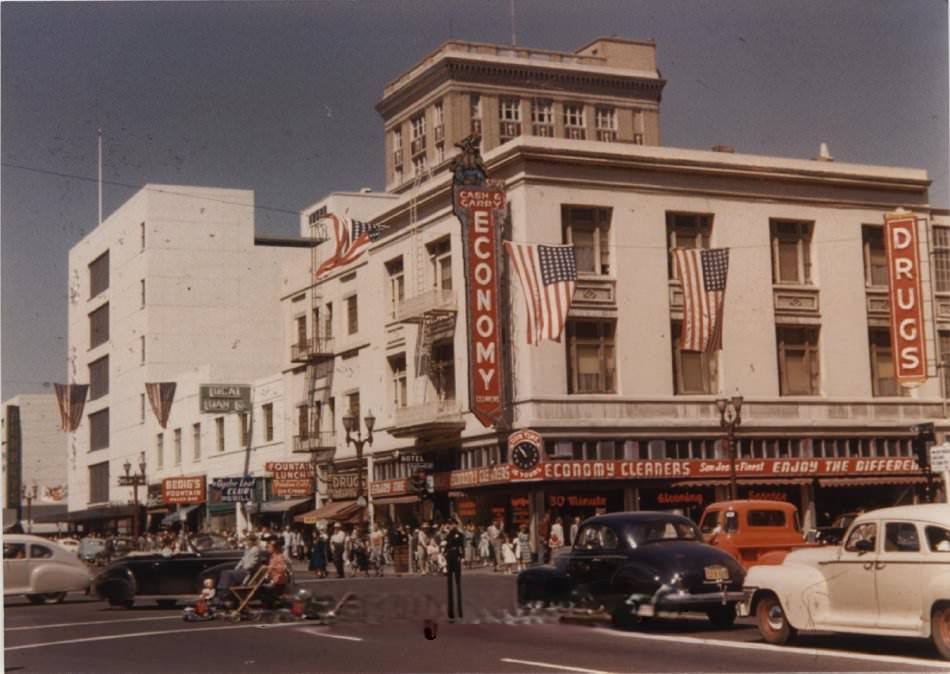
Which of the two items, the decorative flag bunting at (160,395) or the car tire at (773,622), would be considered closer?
the car tire at (773,622)

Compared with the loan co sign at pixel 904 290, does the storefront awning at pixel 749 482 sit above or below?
below

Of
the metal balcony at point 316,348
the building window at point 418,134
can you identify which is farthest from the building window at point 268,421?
the building window at point 418,134

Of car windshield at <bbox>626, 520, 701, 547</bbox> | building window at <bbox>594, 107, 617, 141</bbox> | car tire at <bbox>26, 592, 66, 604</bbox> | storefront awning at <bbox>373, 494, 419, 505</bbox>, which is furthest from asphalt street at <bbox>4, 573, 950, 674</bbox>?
building window at <bbox>594, 107, 617, 141</bbox>

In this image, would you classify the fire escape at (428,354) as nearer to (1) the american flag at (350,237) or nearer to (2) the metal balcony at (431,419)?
(2) the metal balcony at (431,419)

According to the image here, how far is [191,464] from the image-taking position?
2731 inches

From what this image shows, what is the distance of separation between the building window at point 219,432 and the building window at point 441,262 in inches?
1003

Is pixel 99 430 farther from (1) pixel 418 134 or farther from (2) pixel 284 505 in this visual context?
(1) pixel 418 134

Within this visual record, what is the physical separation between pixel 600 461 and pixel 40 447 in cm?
7165

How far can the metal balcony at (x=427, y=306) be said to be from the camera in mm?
41125

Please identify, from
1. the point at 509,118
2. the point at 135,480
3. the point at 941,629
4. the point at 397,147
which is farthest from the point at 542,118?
the point at 941,629

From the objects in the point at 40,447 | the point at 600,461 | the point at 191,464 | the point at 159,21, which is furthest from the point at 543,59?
the point at 159,21

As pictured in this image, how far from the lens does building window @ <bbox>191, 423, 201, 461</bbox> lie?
68.4 m

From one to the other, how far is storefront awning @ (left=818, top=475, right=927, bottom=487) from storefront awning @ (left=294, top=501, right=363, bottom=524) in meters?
16.0

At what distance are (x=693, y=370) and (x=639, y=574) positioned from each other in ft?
89.9
